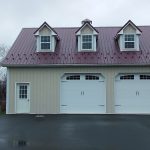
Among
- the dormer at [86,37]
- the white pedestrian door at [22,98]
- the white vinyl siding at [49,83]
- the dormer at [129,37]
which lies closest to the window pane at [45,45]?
the dormer at [86,37]

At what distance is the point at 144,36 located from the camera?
2816cm

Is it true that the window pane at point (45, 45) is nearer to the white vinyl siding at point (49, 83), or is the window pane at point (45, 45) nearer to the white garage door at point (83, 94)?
the white vinyl siding at point (49, 83)

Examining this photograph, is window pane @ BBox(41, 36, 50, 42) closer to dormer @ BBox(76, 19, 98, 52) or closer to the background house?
the background house

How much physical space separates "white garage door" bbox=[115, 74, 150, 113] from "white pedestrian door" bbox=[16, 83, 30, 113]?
230 inches

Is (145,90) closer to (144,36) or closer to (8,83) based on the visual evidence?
(144,36)

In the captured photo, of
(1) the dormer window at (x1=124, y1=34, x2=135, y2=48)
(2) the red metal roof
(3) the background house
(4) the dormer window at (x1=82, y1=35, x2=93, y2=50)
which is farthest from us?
(4) the dormer window at (x1=82, y1=35, x2=93, y2=50)

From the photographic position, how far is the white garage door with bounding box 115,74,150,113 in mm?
23703

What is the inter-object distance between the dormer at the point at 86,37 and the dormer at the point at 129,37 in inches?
71.8

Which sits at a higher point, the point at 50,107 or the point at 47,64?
the point at 47,64

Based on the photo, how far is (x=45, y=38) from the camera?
1020 inches

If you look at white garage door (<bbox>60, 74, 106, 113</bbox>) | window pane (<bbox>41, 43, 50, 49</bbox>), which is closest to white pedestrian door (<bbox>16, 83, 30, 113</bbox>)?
white garage door (<bbox>60, 74, 106, 113</bbox>)

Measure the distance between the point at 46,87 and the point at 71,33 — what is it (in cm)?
705
